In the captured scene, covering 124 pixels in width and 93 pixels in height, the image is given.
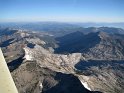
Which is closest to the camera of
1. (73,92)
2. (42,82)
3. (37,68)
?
(73,92)

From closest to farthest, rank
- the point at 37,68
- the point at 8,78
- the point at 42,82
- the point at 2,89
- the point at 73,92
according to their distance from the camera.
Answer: the point at 2,89
the point at 8,78
the point at 73,92
the point at 42,82
the point at 37,68

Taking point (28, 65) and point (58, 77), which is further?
point (28, 65)

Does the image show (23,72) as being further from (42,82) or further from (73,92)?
(73,92)

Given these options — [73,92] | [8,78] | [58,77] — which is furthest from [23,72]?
[8,78]

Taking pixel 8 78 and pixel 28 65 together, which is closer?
pixel 8 78

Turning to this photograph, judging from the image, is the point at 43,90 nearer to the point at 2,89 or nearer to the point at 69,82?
the point at 69,82

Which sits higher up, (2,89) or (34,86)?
(2,89)

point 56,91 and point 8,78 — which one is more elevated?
point 8,78

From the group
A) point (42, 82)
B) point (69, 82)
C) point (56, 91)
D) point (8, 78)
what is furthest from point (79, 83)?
point (8, 78)

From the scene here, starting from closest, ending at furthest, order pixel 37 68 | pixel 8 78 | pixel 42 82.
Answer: pixel 8 78, pixel 42 82, pixel 37 68
